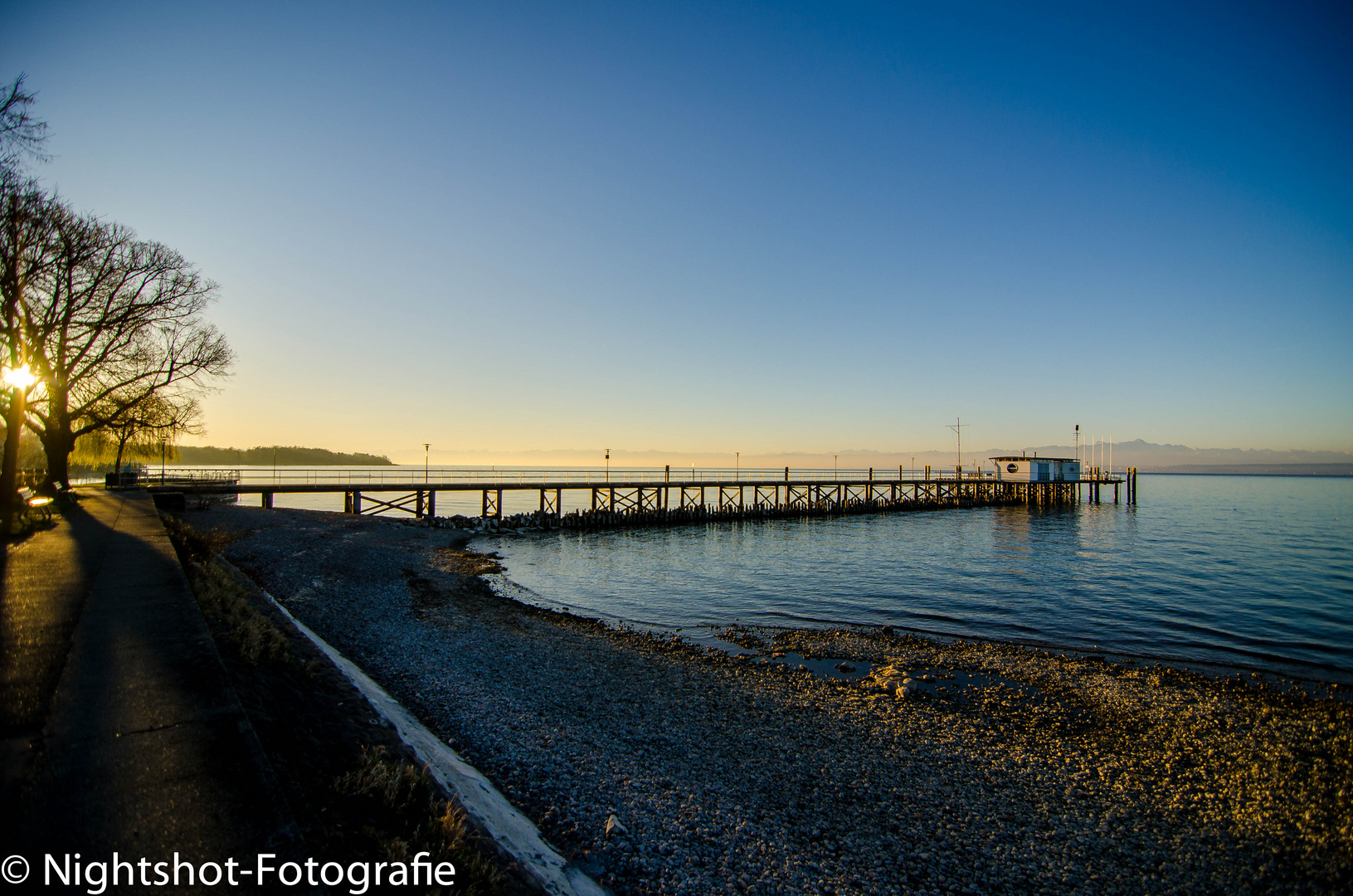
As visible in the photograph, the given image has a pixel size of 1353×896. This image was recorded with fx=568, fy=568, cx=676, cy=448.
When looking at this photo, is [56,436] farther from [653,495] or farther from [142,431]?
[653,495]

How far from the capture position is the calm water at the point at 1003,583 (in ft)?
54.9

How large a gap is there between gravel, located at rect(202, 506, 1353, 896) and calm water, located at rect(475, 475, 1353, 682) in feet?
11.5

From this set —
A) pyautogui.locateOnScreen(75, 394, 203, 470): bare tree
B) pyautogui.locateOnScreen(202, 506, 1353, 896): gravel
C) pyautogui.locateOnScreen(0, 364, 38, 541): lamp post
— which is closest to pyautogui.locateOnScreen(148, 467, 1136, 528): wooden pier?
pyautogui.locateOnScreen(75, 394, 203, 470): bare tree

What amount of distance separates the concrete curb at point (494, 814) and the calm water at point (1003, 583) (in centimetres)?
1081

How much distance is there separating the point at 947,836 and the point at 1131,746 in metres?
5.01

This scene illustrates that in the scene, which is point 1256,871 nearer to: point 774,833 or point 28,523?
point 774,833

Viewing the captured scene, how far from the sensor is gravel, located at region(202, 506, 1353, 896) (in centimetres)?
630

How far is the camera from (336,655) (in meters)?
10.7

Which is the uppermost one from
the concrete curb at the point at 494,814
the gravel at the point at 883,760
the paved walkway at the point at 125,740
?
the paved walkway at the point at 125,740

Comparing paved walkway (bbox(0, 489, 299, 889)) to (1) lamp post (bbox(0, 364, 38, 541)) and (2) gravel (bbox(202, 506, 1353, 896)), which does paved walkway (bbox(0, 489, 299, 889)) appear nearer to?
(2) gravel (bbox(202, 506, 1353, 896))

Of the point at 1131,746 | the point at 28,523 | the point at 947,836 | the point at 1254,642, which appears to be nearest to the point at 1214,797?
the point at 1131,746

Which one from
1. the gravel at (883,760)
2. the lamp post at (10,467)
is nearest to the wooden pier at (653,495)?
the lamp post at (10,467)

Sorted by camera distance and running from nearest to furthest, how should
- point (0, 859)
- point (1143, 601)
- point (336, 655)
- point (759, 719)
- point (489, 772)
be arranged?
point (0, 859) → point (489, 772) → point (759, 719) → point (336, 655) → point (1143, 601)

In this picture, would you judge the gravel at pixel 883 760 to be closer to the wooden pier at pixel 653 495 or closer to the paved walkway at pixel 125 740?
the paved walkway at pixel 125 740
